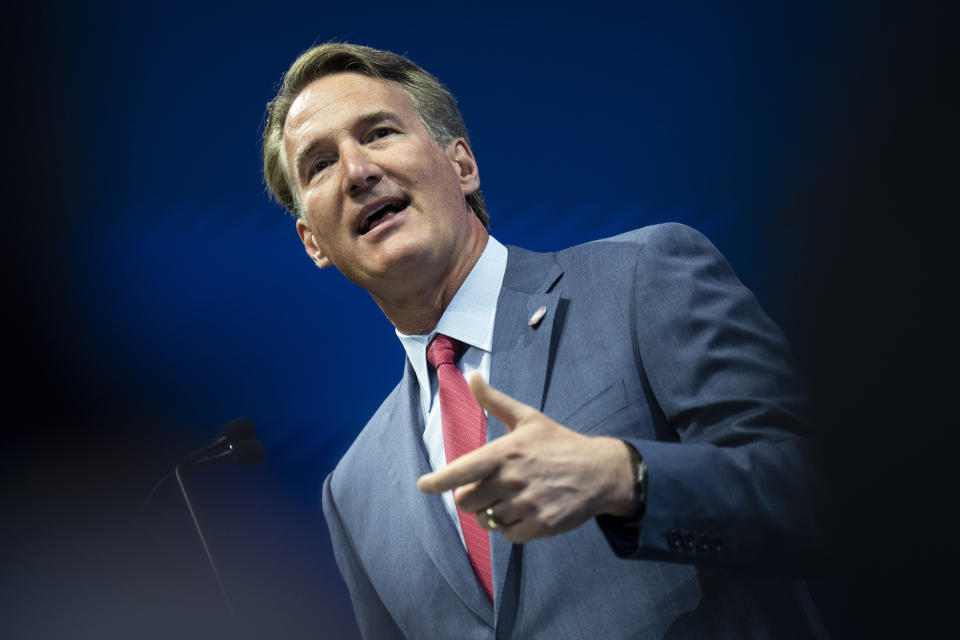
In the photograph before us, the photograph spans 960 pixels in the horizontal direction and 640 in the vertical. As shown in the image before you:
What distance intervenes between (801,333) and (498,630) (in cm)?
91

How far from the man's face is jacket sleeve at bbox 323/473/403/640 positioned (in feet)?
1.79

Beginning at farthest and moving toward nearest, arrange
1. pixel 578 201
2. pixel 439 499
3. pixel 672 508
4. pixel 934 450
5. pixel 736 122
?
1. pixel 578 201
2. pixel 736 122
3. pixel 439 499
4. pixel 672 508
5. pixel 934 450

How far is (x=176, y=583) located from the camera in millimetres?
2168

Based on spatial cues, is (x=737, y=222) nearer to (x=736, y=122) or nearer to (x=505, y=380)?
(x=736, y=122)

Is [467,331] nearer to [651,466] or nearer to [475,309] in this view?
[475,309]

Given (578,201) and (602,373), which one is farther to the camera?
(578,201)

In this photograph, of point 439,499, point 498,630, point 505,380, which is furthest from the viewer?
point 439,499

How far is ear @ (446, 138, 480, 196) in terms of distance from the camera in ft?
5.87

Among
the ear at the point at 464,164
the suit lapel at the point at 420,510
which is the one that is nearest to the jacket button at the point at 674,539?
the suit lapel at the point at 420,510

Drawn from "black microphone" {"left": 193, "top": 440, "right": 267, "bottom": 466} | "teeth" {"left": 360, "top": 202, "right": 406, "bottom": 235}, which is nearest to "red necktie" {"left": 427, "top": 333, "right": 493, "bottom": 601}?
"teeth" {"left": 360, "top": 202, "right": 406, "bottom": 235}

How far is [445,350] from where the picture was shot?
4.92 feet

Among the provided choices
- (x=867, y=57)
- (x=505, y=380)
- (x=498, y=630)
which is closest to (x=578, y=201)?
(x=505, y=380)

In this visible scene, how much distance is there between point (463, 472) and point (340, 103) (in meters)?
1.10

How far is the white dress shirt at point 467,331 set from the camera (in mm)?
1465
